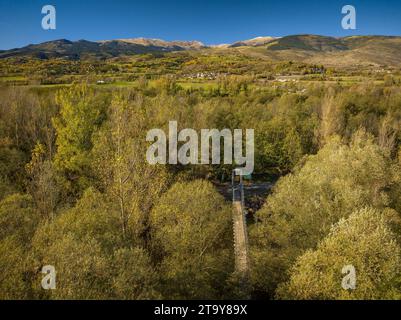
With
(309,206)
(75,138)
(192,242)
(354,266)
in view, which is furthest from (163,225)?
(75,138)

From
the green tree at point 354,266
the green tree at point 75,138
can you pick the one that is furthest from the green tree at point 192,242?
the green tree at point 75,138

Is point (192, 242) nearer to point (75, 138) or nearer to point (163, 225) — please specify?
point (163, 225)

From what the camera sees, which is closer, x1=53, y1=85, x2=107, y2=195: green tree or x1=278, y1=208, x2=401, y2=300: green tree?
x1=278, y1=208, x2=401, y2=300: green tree

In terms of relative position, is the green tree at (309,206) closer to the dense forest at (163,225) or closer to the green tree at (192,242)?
the dense forest at (163,225)

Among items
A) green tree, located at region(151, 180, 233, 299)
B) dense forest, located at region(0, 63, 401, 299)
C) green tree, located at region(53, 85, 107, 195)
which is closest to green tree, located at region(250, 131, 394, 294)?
dense forest, located at region(0, 63, 401, 299)

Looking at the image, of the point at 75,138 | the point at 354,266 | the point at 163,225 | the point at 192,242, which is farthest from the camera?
the point at 75,138

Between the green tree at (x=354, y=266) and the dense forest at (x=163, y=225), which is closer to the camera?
the dense forest at (x=163, y=225)

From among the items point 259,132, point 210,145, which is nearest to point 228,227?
point 210,145

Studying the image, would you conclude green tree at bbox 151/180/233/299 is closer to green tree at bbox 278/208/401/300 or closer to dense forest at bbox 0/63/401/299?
dense forest at bbox 0/63/401/299

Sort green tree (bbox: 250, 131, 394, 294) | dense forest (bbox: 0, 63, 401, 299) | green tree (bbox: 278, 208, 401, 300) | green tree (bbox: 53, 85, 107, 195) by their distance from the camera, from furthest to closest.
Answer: green tree (bbox: 53, 85, 107, 195), green tree (bbox: 250, 131, 394, 294), green tree (bbox: 278, 208, 401, 300), dense forest (bbox: 0, 63, 401, 299)

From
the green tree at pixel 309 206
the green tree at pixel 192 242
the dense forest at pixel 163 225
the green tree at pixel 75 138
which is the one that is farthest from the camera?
the green tree at pixel 75 138

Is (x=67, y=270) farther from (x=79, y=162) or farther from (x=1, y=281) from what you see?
(x=79, y=162)
